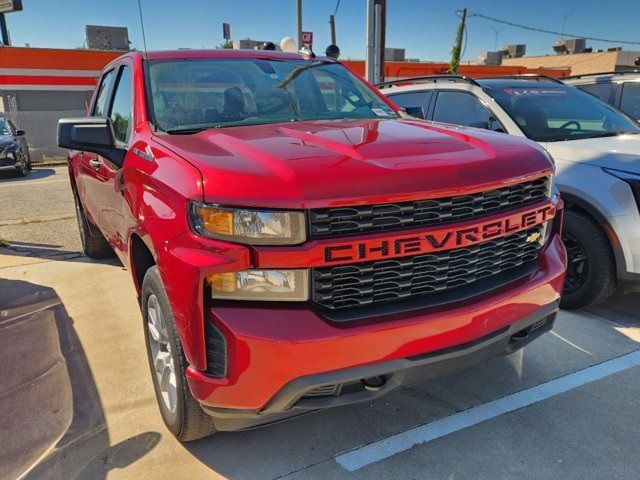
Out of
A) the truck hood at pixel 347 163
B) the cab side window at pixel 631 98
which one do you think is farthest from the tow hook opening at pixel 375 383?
the cab side window at pixel 631 98

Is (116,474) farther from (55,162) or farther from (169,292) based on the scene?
(55,162)

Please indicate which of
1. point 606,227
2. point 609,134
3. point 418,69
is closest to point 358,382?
point 606,227

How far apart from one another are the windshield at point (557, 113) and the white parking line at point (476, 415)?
202 centimetres

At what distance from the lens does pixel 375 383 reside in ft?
6.67

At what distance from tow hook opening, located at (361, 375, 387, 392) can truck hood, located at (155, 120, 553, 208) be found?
0.70 meters

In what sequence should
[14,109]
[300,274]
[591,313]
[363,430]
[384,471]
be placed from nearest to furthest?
[300,274] < [384,471] < [363,430] < [591,313] < [14,109]

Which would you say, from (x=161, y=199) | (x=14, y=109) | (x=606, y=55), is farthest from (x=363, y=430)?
(x=606, y=55)

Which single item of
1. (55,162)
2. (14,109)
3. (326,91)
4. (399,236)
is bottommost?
(55,162)

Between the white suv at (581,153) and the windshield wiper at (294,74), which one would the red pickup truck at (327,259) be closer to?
the windshield wiper at (294,74)

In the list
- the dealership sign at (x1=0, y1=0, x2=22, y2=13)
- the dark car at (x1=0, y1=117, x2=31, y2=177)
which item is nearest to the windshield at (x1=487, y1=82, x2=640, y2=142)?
the dark car at (x1=0, y1=117, x2=31, y2=177)

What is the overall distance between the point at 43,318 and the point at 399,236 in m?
3.19

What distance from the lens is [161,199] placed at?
84.0 inches

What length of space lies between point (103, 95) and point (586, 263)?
396 centimetres

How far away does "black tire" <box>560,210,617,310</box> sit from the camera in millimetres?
3684
